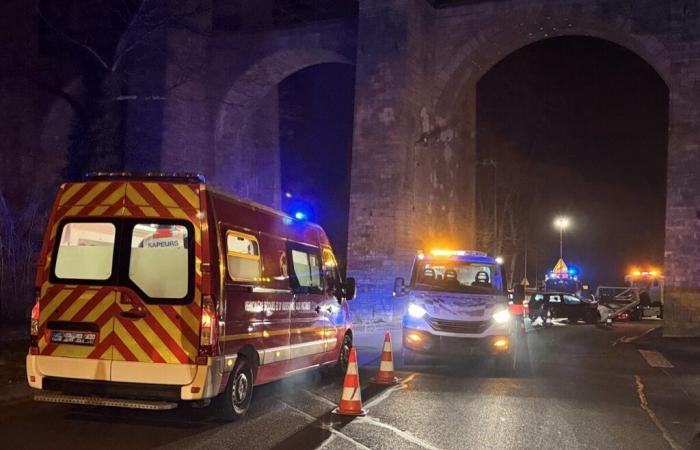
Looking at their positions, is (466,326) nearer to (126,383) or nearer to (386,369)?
(386,369)

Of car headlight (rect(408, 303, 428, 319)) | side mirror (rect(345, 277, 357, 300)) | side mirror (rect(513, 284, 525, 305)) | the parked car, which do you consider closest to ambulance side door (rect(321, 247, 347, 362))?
side mirror (rect(345, 277, 357, 300))

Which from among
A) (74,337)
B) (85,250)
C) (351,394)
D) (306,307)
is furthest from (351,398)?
(85,250)

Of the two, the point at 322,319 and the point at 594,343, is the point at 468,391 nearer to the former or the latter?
the point at 322,319

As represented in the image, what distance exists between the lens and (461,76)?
26984 millimetres

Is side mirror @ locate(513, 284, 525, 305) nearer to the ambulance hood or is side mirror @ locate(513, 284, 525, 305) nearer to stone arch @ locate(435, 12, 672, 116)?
the ambulance hood

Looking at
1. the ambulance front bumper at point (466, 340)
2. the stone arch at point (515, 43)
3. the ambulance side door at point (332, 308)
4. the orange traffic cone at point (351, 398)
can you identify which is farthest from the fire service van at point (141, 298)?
the stone arch at point (515, 43)

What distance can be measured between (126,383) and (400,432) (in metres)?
2.76

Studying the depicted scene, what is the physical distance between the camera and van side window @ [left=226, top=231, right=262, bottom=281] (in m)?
7.89

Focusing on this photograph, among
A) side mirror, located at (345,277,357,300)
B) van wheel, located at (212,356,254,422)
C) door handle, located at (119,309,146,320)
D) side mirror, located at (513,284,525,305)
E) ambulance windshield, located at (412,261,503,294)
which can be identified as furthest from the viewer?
ambulance windshield, located at (412,261,503,294)

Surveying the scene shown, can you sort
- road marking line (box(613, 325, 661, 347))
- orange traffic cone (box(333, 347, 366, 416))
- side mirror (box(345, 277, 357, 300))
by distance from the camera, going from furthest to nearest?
road marking line (box(613, 325, 661, 347))
side mirror (box(345, 277, 357, 300))
orange traffic cone (box(333, 347, 366, 416))

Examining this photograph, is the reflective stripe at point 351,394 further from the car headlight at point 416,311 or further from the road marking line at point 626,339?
the road marking line at point 626,339

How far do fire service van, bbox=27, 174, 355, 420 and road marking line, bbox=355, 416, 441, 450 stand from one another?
1370 mm

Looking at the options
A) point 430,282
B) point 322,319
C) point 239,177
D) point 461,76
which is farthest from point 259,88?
point 322,319

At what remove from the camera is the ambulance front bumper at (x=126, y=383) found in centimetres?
718
